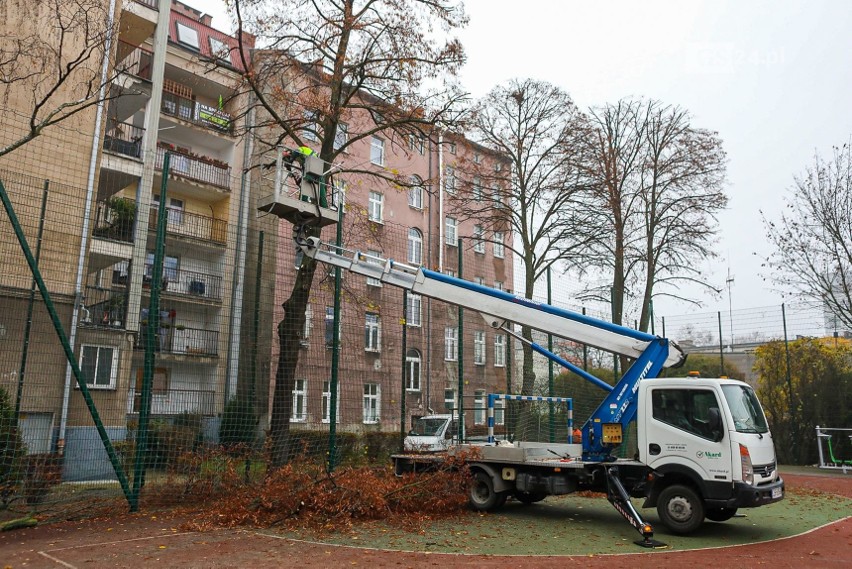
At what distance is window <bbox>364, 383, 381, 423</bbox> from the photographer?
36.5 feet

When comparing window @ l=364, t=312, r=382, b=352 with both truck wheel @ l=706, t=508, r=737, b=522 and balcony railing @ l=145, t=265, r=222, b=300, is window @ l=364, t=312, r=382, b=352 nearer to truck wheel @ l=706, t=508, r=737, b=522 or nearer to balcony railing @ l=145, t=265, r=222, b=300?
balcony railing @ l=145, t=265, r=222, b=300

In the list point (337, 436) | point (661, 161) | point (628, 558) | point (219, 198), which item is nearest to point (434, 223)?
point (219, 198)

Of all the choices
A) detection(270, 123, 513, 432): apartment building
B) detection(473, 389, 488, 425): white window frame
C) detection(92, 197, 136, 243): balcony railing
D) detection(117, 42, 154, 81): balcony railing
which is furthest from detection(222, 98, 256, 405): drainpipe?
detection(117, 42, 154, 81): balcony railing

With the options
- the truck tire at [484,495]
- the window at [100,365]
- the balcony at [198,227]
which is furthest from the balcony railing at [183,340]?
the truck tire at [484,495]

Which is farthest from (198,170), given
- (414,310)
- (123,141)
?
(414,310)

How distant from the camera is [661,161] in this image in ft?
69.7

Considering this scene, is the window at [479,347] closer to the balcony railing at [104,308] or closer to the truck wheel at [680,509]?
the truck wheel at [680,509]

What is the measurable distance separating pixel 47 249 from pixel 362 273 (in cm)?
456

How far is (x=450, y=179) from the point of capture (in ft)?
69.2

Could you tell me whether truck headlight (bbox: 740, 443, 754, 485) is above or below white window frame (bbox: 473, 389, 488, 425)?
below

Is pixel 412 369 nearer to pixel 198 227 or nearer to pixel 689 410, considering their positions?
pixel 198 227

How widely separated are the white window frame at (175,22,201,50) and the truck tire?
23109 millimetres

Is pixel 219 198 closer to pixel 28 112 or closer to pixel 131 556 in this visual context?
pixel 28 112

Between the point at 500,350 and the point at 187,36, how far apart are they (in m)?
21.1
